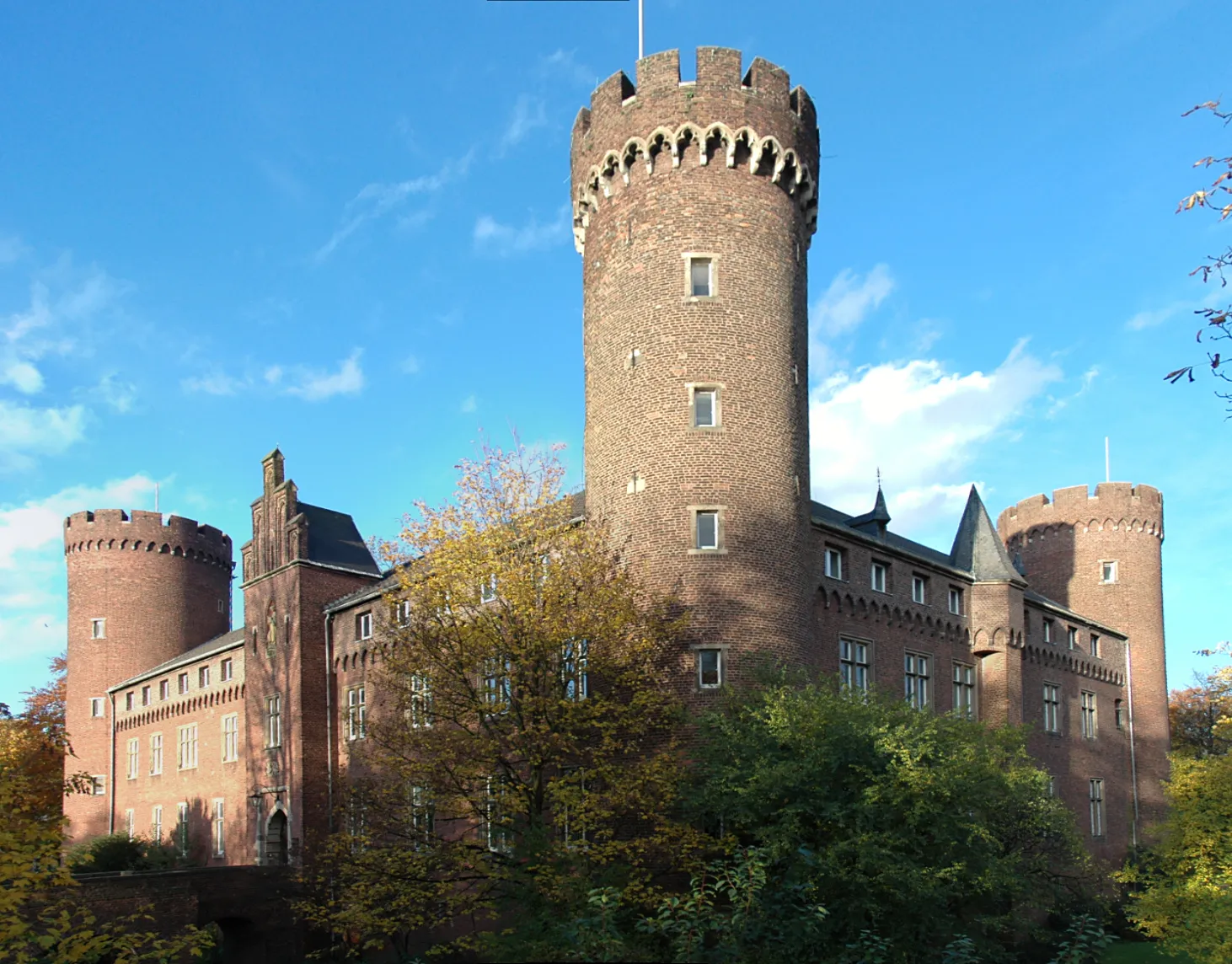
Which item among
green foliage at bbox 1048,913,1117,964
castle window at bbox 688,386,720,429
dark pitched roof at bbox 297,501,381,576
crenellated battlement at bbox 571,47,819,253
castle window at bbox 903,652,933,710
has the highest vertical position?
crenellated battlement at bbox 571,47,819,253

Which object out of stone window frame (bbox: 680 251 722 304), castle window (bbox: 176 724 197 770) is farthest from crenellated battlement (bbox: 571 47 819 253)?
castle window (bbox: 176 724 197 770)

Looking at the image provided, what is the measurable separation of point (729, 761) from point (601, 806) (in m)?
2.97

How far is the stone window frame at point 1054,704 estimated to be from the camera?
140 ft

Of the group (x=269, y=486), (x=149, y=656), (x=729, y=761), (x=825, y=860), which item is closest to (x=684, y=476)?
(x=729, y=761)

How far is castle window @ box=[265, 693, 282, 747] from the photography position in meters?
40.8

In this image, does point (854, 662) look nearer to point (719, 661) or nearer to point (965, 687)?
point (965, 687)

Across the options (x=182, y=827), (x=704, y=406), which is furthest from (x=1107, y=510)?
(x=182, y=827)

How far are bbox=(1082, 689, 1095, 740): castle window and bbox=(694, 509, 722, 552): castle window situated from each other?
82.2 ft

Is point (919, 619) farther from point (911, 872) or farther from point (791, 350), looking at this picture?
point (911, 872)

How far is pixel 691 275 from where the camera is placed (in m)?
29.3

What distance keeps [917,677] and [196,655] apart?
102 ft

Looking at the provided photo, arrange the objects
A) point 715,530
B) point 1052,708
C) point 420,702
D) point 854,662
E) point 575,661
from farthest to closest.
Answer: point 1052,708 → point 854,662 → point 715,530 → point 420,702 → point 575,661

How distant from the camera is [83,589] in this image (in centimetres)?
5850

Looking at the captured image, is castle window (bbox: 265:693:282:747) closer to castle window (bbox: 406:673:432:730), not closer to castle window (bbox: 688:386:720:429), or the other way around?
castle window (bbox: 406:673:432:730)
